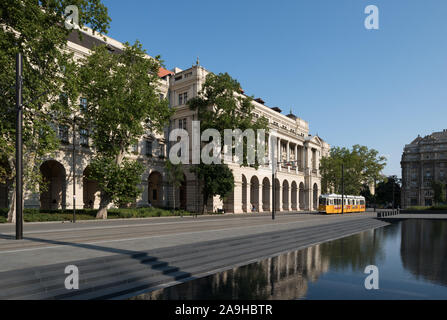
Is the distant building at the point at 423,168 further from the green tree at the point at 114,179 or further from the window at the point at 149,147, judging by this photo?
the green tree at the point at 114,179

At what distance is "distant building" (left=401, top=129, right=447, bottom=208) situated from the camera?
118m

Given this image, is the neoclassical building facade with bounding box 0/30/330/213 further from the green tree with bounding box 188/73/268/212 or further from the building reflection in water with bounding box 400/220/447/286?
the building reflection in water with bounding box 400/220/447/286

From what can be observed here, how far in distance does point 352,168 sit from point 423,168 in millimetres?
50605

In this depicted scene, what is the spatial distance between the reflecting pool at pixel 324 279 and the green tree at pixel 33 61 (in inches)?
774

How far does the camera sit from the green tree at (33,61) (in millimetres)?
22438

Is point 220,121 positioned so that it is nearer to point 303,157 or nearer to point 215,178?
point 215,178

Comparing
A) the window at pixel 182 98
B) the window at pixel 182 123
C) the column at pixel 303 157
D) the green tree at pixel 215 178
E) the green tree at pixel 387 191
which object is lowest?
the green tree at pixel 387 191

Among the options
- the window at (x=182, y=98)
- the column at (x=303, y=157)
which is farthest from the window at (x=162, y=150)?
the column at (x=303, y=157)

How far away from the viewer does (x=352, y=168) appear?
8944 cm

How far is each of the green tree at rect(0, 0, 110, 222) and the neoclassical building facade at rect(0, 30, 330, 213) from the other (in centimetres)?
257

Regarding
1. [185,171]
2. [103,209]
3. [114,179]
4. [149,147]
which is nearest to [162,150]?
[149,147]

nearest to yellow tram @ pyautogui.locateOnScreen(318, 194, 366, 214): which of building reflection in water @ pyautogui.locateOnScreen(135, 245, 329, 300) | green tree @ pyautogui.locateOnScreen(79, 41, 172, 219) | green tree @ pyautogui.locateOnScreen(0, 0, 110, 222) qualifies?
green tree @ pyautogui.locateOnScreen(79, 41, 172, 219)

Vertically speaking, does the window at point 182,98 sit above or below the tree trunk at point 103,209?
above
